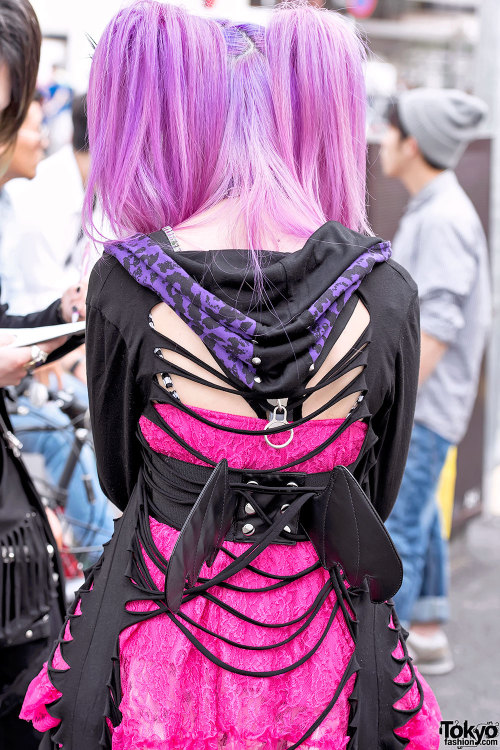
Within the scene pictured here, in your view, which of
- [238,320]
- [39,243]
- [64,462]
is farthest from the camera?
[39,243]

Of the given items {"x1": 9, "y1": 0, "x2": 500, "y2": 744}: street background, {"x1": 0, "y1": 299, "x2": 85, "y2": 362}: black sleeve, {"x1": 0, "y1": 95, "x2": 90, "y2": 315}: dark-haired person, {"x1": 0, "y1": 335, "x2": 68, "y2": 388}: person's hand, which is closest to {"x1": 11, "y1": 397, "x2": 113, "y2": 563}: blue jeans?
{"x1": 0, "y1": 95, "x2": 90, "y2": 315}: dark-haired person

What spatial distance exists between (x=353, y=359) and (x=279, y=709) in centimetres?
59

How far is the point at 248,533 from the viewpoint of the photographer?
147cm

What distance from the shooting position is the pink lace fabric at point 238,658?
56.0 inches

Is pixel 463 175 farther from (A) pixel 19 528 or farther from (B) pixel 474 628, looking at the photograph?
(A) pixel 19 528

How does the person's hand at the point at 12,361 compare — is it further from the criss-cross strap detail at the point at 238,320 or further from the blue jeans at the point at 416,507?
the blue jeans at the point at 416,507

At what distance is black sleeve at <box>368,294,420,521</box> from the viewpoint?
1535 millimetres

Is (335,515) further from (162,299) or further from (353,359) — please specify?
(162,299)

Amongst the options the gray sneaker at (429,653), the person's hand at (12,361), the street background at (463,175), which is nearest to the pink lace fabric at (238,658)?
the person's hand at (12,361)

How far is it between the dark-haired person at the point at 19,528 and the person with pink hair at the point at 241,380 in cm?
51

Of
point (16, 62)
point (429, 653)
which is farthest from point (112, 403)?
point (429, 653)

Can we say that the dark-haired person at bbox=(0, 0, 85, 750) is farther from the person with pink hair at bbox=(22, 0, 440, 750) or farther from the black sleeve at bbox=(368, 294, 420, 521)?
the black sleeve at bbox=(368, 294, 420, 521)

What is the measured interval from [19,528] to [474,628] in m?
2.85

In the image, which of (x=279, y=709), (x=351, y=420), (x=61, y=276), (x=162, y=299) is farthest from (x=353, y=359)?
(x=61, y=276)
